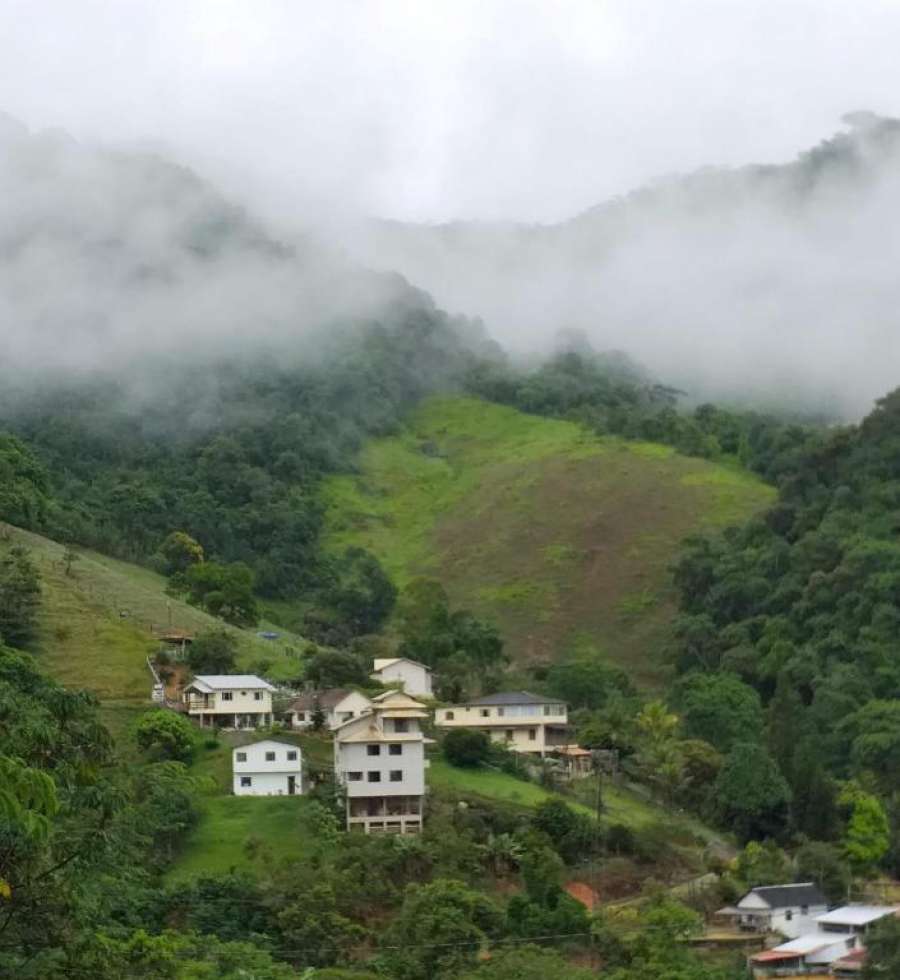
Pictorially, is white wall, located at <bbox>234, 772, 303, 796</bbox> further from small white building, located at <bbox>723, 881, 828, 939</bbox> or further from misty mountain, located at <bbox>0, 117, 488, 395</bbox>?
misty mountain, located at <bbox>0, 117, 488, 395</bbox>

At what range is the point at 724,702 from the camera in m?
76.4

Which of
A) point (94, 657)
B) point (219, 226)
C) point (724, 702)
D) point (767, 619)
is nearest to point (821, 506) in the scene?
point (767, 619)

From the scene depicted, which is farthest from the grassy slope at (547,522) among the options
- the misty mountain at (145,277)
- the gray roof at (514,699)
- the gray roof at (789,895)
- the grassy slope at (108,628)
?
the gray roof at (789,895)

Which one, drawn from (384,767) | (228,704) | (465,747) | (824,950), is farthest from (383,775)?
(824,950)

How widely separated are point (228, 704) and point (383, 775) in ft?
27.1

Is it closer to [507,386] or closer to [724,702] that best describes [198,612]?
[724,702]

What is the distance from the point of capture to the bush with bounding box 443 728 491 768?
64875 millimetres

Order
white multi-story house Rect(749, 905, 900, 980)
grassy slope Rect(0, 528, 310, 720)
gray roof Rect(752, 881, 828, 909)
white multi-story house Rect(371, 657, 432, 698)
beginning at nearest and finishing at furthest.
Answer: white multi-story house Rect(749, 905, 900, 980) < gray roof Rect(752, 881, 828, 909) < grassy slope Rect(0, 528, 310, 720) < white multi-story house Rect(371, 657, 432, 698)

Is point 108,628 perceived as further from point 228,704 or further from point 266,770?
point 266,770

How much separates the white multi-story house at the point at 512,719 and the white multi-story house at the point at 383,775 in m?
9.19

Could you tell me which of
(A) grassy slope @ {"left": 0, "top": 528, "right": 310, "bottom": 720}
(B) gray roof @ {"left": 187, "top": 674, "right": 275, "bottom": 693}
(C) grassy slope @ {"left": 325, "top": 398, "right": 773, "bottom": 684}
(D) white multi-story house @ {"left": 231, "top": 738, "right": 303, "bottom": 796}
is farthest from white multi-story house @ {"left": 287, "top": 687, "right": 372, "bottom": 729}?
(C) grassy slope @ {"left": 325, "top": 398, "right": 773, "bottom": 684}

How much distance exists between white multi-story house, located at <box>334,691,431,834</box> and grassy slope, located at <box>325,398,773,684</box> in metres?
32.1

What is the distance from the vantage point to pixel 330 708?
66.4 metres

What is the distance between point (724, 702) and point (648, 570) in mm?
27647
